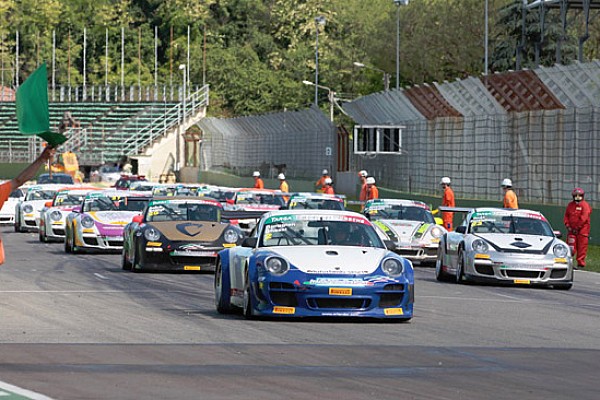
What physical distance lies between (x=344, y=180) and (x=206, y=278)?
39.2 meters

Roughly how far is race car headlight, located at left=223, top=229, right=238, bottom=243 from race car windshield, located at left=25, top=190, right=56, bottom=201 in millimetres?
16546

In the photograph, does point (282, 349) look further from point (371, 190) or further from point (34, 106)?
point (371, 190)

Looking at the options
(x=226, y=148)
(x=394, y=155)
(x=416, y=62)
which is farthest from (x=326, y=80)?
(x=394, y=155)

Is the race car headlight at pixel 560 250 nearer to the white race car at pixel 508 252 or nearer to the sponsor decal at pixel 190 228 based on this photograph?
the white race car at pixel 508 252

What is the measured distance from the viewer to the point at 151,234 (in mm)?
22453

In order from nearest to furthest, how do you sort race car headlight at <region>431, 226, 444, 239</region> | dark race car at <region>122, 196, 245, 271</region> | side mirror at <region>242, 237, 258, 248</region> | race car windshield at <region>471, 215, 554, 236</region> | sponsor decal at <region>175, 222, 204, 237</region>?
side mirror at <region>242, 237, 258, 248</region>, race car windshield at <region>471, 215, 554, 236</region>, dark race car at <region>122, 196, 245, 271</region>, sponsor decal at <region>175, 222, 204, 237</region>, race car headlight at <region>431, 226, 444, 239</region>

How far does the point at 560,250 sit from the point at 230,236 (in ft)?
16.1

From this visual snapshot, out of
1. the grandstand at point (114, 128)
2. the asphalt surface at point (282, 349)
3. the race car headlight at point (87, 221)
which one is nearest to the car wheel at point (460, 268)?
the asphalt surface at point (282, 349)

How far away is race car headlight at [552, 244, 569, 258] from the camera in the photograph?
21.1m

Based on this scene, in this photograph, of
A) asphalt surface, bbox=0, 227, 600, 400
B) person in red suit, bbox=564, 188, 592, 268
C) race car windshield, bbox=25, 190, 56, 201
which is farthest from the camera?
race car windshield, bbox=25, 190, 56, 201

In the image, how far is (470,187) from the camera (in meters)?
37.9

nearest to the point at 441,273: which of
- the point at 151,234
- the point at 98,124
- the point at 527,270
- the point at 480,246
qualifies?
the point at 480,246

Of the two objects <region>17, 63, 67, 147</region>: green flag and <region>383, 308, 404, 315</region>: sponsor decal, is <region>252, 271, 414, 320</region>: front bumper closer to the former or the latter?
<region>383, 308, 404, 315</region>: sponsor decal

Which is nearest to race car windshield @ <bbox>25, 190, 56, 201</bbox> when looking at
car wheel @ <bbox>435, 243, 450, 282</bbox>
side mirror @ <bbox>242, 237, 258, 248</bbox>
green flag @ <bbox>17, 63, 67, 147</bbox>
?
car wheel @ <bbox>435, 243, 450, 282</bbox>
